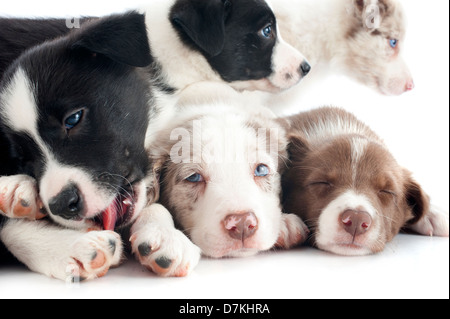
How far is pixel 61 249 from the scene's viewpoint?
2.06 metres

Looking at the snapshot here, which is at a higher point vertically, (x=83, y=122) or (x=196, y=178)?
(x=83, y=122)

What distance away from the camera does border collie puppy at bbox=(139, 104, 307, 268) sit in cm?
219

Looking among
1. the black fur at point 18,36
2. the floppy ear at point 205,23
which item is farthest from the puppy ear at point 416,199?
the black fur at point 18,36

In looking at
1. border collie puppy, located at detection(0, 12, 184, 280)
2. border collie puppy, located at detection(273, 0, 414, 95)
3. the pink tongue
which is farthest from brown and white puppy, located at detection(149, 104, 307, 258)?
border collie puppy, located at detection(273, 0, 414, 95)

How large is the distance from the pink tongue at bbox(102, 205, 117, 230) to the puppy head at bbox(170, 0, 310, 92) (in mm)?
1000

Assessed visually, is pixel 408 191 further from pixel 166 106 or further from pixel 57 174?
pixel 57 174

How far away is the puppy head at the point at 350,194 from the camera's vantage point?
2326 mm

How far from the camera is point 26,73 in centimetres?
219

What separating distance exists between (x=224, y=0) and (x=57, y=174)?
1.39 metres

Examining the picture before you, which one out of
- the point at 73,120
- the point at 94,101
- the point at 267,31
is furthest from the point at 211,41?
the point at 73,120

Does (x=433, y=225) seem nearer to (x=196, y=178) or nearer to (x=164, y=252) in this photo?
(x=196, y=178)

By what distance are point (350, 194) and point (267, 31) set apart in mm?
1092

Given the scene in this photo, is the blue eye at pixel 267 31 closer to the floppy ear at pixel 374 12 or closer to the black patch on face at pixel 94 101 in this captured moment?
the black patch on face at pixel 94 101
